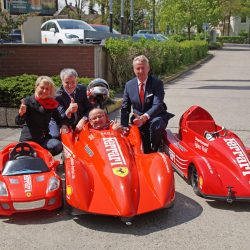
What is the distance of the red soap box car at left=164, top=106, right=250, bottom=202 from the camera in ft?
17.4

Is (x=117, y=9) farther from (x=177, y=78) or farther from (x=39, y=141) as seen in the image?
(x=39, y=141)

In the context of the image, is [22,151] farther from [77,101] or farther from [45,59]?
[45,59]

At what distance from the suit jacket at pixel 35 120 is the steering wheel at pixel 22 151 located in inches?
26.2

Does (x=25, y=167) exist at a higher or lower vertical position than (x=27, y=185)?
higher

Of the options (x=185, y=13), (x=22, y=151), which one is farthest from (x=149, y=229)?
(x=185, y=13)

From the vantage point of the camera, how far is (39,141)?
6.61 metres

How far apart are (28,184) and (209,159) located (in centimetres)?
232

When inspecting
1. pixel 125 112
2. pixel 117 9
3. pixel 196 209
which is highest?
pixel 117 9

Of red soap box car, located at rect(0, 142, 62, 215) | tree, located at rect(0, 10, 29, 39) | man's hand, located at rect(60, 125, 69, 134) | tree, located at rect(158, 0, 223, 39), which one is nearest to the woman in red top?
man's hand, located at rect(60, 125, 69, 134)

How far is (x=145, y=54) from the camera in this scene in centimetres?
1803

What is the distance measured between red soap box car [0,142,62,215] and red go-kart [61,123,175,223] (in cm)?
Result: 20

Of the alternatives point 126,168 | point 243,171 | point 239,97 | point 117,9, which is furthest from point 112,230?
point 117,9

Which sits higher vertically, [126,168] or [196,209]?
[126,168]

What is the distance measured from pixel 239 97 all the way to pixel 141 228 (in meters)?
10.8
